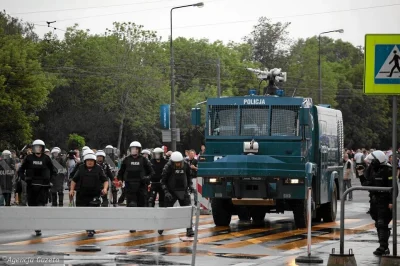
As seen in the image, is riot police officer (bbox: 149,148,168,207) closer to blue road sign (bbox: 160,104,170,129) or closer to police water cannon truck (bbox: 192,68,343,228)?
police water cannon truck (bbox: 192,68,343,228)

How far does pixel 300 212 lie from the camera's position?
2225cm

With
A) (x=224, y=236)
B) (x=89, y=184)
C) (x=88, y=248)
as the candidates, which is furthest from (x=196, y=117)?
(x=88, y=248)

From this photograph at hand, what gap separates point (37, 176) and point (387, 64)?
9180 millimetres

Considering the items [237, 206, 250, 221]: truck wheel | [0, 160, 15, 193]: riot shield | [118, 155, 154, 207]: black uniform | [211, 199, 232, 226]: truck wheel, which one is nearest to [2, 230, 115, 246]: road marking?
[118, 155, 154, 207]: black uniform

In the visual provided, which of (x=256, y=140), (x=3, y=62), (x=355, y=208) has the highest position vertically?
(x=3, y=62)

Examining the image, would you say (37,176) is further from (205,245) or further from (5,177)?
(5,177)

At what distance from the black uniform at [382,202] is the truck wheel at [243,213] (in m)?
7.56

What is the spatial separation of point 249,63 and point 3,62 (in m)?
52.6

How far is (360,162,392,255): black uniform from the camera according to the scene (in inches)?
643

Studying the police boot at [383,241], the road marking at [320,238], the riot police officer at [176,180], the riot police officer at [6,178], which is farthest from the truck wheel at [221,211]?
the riot police officer at [6,178]

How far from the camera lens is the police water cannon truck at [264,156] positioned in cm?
2170

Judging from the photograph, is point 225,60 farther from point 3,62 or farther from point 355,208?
point 355,208

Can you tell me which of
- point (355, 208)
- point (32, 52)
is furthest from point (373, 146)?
point (355, 208)

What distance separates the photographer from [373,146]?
110 meters
